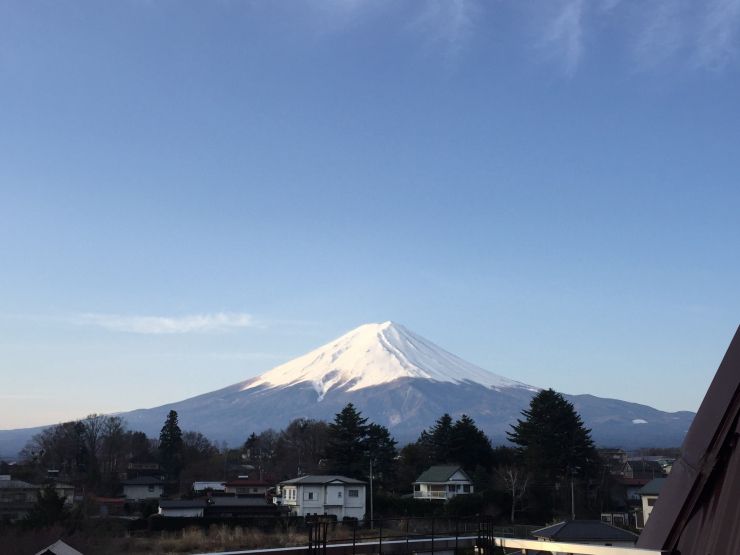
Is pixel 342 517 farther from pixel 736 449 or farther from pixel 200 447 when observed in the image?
pixel 736 449

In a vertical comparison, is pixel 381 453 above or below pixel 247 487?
above

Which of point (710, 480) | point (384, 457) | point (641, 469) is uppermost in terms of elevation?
point (710, 480)

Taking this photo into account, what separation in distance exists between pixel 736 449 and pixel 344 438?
5348cm

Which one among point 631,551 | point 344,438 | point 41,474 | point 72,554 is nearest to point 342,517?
point 344,438

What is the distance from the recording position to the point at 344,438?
54.0 meters

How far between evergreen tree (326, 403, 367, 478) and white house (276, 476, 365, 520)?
610 cm

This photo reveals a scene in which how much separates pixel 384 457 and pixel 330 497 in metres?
8.83

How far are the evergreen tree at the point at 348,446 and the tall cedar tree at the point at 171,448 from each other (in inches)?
786

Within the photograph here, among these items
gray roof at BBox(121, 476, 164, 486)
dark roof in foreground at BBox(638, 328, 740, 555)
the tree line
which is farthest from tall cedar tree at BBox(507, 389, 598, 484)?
dark roof in foreground at BBox(638, 328, 740, 555)

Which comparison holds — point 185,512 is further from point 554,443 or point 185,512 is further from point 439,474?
point 554,443

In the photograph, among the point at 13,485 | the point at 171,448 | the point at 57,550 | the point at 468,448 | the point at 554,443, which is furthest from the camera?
the point at 171,448

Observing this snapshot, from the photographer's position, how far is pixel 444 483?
1831 inches

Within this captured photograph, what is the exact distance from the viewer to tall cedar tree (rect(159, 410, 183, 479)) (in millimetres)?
67750

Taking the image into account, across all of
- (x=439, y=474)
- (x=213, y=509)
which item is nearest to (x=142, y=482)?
(x=213, y=509)
